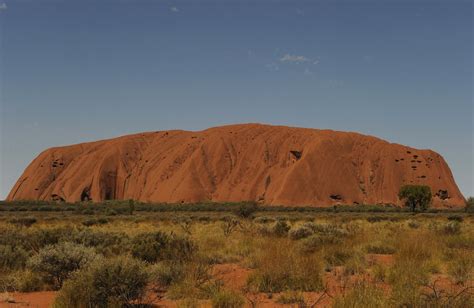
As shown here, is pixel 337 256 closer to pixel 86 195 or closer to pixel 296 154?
pixel 296 154

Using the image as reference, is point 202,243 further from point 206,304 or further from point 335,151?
point 335,151

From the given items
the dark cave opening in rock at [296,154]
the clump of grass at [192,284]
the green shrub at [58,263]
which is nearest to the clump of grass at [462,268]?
the clump of grass at [192,284]

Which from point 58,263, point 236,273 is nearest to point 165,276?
point 236,273

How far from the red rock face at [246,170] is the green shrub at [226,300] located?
79.0m

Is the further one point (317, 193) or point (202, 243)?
point (317, 193)

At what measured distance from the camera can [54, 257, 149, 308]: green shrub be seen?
6.86m

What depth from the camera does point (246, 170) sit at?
98.8 metres

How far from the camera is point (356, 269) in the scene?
9.63m

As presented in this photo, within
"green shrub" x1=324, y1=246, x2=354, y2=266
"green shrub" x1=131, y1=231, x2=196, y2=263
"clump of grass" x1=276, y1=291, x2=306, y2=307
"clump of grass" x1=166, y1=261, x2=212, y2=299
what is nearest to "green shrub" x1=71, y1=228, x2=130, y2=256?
"green shrub" x1=131, y1=231, x2=196, y2=263

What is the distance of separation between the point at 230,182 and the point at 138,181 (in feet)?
77.4

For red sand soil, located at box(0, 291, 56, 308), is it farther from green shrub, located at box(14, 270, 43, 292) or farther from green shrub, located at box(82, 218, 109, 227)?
green shrub, located at box(82, 218, 109, 227)

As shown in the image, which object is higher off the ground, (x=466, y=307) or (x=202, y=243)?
(x=466, y=307)

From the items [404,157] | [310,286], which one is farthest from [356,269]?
[404,157]

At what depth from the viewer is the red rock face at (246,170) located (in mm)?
91250
